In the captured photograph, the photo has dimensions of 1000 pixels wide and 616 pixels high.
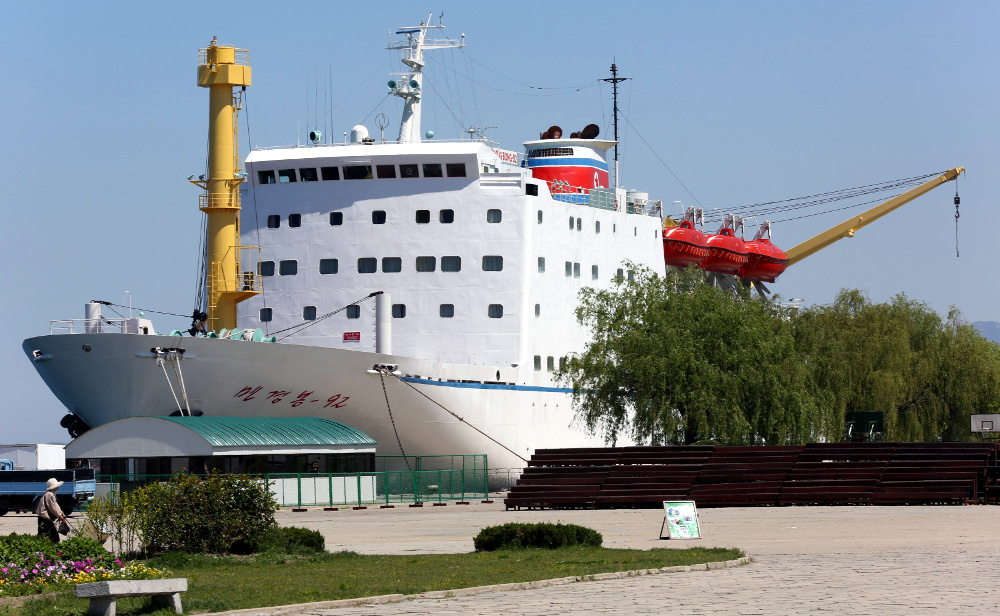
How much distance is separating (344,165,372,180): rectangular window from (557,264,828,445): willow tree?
8771 mm

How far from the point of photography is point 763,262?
211 feet

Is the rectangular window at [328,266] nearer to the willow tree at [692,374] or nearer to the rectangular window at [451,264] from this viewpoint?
the rectangular window at [451,264]

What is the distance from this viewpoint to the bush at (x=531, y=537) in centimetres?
2016

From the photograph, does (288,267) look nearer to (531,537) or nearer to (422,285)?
(422,285)

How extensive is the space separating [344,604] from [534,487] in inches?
796

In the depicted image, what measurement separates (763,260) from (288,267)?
26.6m

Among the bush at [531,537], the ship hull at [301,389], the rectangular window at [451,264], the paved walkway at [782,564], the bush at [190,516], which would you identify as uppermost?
the rectangular window at [451,264]

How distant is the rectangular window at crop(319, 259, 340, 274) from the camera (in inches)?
1775

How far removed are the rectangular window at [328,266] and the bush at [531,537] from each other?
2561 centimetres

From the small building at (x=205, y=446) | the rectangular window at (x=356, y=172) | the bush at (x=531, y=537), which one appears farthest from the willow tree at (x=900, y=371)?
the bush at (x=531, y=537)

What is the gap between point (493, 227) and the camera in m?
45.2

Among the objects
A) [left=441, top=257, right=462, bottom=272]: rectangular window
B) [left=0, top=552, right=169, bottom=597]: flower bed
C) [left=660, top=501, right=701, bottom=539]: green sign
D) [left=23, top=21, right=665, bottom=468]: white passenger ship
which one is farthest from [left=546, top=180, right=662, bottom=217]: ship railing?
[left=0, top=552, right=169, bottom=597]: flower bed

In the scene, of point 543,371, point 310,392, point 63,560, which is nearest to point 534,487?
point 310,392

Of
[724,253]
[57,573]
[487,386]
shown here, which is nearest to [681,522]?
[57,573]
